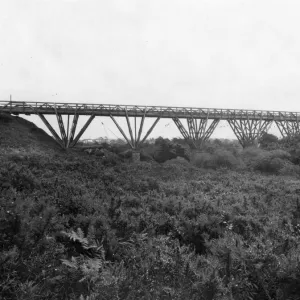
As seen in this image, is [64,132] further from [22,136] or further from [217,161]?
[217,161]

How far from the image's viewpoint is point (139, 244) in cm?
691

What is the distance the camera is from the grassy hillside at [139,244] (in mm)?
4754

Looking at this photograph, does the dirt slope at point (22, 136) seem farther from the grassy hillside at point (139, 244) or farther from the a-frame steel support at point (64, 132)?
the grassy hillside at point (139, 244)

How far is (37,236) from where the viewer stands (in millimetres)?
5715

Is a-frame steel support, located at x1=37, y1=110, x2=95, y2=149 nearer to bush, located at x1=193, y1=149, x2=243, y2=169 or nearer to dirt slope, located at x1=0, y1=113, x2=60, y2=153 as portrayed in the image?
dirt slope, located at x1=0, y1=113, x2=60, y2=153

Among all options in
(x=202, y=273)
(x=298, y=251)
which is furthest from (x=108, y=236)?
(x=298, y=251)

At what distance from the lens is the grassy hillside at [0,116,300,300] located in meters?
4.75

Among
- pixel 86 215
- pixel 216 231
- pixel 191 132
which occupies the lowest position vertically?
pixel 216 231

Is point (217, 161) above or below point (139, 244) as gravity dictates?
above

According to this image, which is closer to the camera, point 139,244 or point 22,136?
point 139,244

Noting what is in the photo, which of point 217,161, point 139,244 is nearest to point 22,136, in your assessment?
point 217,161

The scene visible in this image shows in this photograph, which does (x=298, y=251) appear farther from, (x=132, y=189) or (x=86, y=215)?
(x=132, y=189)

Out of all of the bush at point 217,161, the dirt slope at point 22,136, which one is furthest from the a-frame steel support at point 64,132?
the bush at point 217,161

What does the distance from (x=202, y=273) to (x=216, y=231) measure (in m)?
3.59
